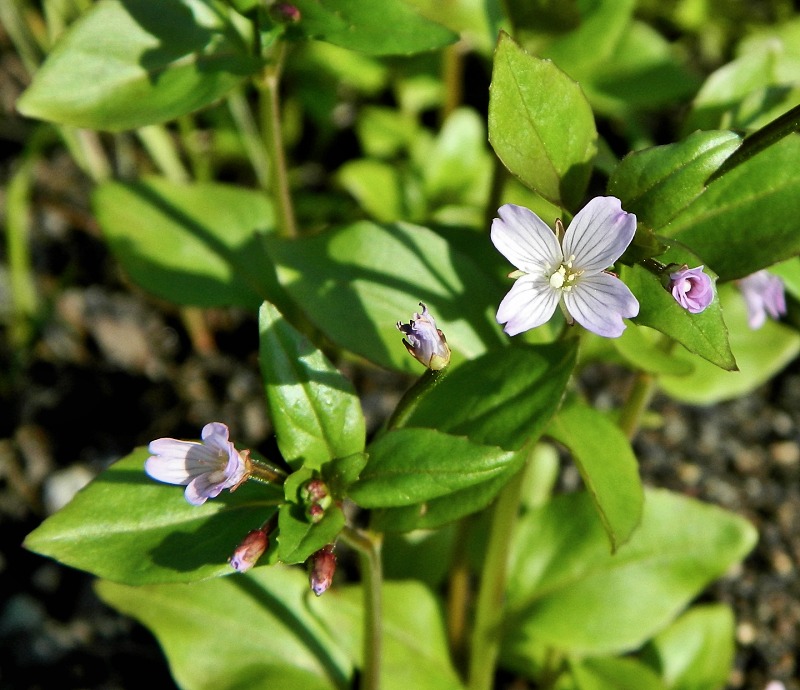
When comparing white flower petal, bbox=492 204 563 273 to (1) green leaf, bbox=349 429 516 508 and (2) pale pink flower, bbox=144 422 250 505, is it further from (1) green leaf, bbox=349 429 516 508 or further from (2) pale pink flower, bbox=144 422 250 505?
(2) pale pink flower, bbox=144 422 250 505

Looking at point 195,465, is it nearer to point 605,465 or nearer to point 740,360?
point 605,465

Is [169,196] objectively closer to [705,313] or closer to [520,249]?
[520,249]

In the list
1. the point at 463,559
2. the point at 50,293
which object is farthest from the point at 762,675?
the point at 50,293

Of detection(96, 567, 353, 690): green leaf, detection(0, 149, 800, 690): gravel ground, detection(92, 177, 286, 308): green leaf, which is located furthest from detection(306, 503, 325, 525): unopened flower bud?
detection(0, 149, 800, 690): gravel ground

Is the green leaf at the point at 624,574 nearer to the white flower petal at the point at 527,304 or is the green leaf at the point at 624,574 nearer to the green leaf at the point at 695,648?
the green leaf at the point at 695,648

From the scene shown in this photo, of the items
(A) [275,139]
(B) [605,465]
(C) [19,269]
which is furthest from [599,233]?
(C) [19,269]

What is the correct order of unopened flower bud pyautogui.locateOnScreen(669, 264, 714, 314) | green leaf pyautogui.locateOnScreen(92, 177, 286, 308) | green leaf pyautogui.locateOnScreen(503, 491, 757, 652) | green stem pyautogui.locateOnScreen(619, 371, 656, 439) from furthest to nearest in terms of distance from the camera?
green leaf pyautogui.locateOnScreen(92, 177, 286, 308)
green leaf pyautogui.locateOnScreen(503, 491, 757, 652)
green stem pyautogui.locateOnScreen(619, 371, 656, 439)
unopened flower bud pyautogui.locateOnScreen(669, 264, 714, 314)

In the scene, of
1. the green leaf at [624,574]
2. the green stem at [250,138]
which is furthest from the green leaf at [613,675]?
the green stem at [250,138]
